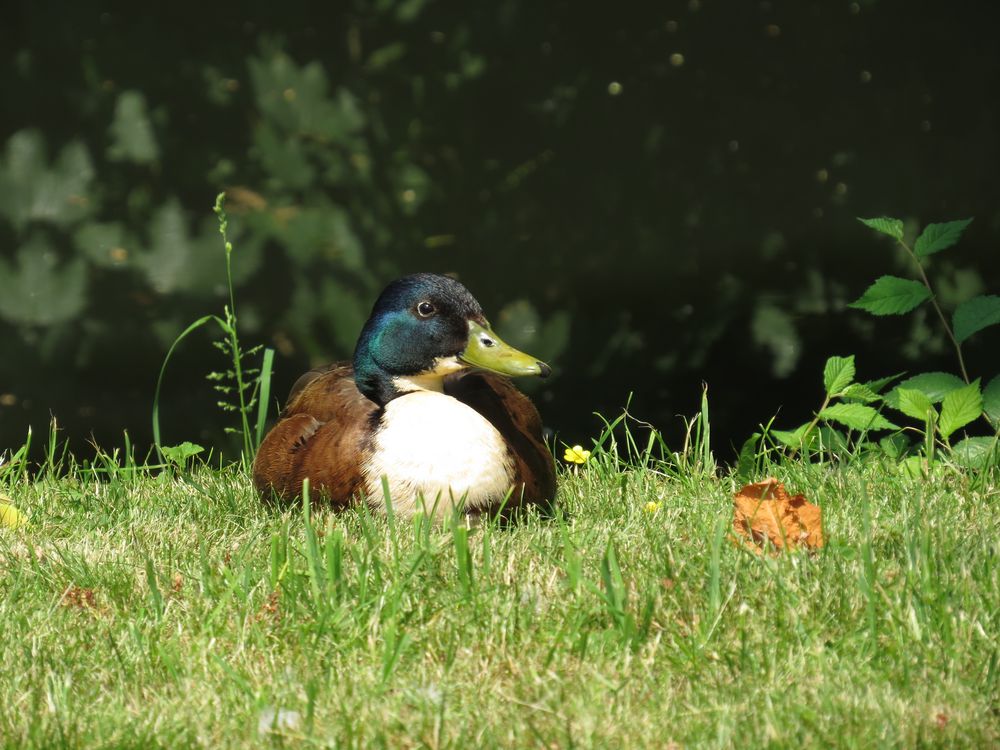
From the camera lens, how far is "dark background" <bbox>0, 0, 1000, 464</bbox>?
13.9ft

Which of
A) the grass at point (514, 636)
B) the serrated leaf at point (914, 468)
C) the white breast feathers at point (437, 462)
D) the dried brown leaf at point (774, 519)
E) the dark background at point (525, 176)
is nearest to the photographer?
the grass at point (514, 636)

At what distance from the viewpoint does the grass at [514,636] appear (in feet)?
7.21

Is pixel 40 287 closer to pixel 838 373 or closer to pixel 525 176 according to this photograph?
pixel 525 176

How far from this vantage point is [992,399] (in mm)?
3975

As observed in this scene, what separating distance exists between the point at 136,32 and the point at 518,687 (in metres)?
2.73

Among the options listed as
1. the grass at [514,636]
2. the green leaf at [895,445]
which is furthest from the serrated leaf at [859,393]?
the grass at [514,636]

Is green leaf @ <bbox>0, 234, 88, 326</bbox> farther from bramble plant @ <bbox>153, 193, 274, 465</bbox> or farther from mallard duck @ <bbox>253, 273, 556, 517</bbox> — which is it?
mallard duck @ <bbox>253, 273, 556, 517</bbox>

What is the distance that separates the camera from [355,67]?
424 centimetres

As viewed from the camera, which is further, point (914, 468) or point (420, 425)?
point (914, 468)

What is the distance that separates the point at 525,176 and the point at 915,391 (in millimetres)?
1346

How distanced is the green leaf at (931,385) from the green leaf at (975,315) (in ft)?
0.40

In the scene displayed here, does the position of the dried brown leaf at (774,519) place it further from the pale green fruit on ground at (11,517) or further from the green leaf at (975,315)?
the pale green fruit on ground at (11,517)

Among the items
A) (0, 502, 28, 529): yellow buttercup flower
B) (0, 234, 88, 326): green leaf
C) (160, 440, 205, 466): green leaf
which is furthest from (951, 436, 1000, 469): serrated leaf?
(0, 234, 88, 326): green leaf

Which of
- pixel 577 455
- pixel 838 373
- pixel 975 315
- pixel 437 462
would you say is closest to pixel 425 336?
pixel 437 462
